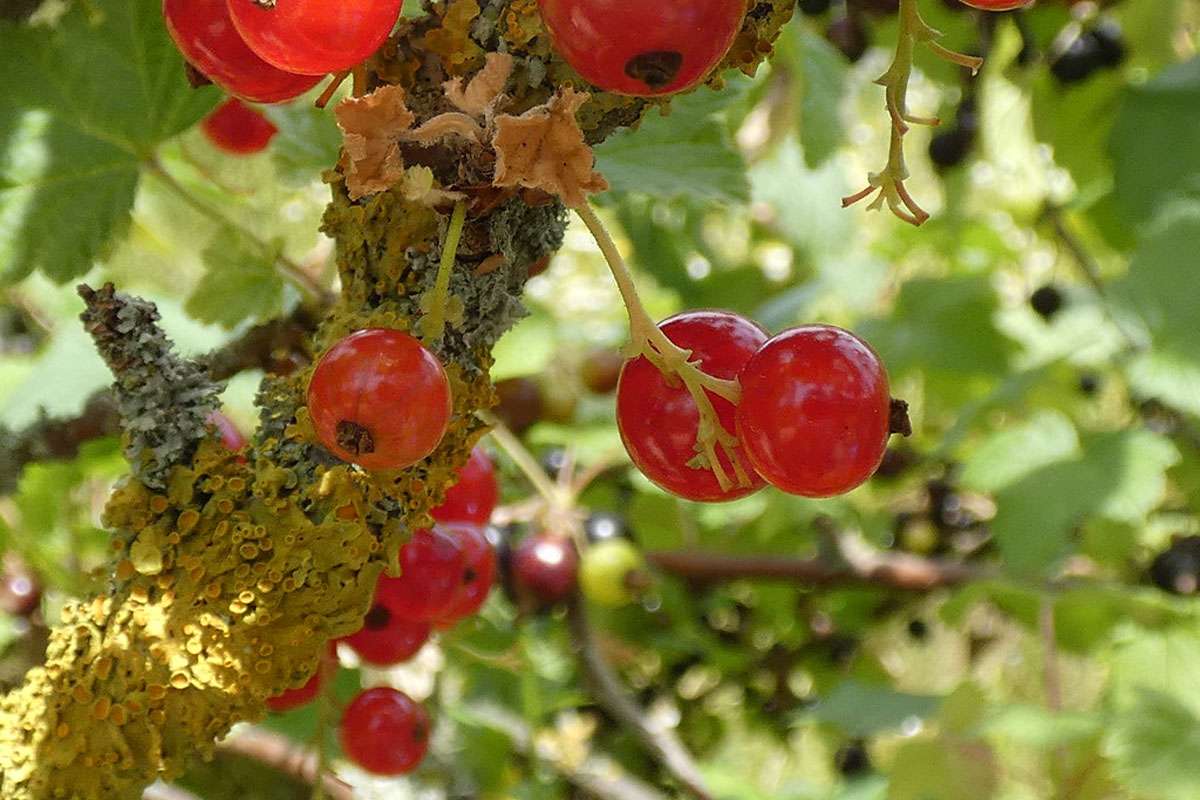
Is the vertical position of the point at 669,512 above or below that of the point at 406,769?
below

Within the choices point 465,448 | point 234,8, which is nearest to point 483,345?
point 465,448

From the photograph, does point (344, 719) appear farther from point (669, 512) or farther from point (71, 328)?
→ point (669, 512)

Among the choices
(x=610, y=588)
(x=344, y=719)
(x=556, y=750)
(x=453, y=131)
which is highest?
(x=453, y=131)

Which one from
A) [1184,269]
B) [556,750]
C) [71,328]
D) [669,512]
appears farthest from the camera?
[669,512]

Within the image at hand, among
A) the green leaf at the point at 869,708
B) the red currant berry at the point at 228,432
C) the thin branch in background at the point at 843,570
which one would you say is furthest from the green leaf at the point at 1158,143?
the red currant berry at the point at 228,432

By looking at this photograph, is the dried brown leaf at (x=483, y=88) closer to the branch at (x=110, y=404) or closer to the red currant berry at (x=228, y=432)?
the red currant berry at (x=228, y=432)

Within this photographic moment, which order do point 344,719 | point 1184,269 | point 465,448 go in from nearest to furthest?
point 465,448 < point 344,719 < point 1184,269

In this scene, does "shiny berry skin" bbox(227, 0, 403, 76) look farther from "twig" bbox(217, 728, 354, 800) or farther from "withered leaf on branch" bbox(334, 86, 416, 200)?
"twig" bbox(217, 728, 354, 800)
